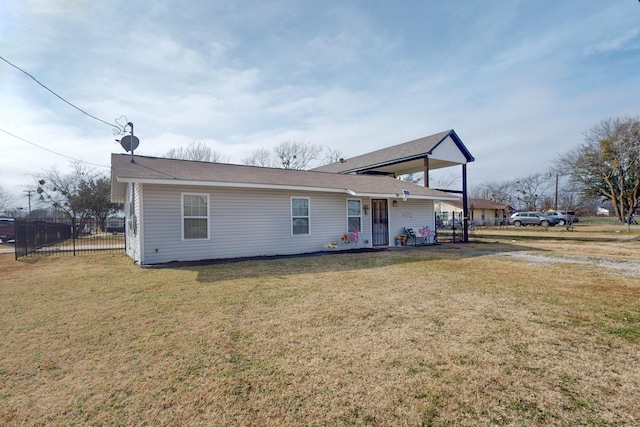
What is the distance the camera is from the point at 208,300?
5.07m

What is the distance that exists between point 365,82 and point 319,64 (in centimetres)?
225

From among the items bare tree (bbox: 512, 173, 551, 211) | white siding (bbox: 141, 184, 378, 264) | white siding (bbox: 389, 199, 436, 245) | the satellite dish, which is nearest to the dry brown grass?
white siding (bbox: 141, 184, 378, 264)

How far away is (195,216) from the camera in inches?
367

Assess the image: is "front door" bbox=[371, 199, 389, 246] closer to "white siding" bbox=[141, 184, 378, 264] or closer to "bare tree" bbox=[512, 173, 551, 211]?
"white siding" bbox=[141, 184, 378, 264]

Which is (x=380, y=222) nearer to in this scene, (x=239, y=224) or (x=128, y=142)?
(x=239, y=224)

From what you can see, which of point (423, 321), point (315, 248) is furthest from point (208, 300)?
point (315, 248)

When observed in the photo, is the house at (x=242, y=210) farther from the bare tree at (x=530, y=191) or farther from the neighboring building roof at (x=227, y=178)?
the bare tree at (x=530, y=191)

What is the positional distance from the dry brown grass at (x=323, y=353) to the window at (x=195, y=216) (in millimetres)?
3275

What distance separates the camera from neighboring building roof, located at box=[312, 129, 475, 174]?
16.1 m

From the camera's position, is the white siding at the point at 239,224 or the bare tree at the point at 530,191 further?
the bare tree at the point at 530,191

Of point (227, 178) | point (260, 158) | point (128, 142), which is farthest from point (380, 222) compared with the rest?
point (260, 158)

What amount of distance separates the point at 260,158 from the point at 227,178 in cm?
3052

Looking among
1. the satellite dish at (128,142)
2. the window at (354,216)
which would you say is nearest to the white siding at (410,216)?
the window at (354,216)

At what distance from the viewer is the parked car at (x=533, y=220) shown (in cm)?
3062
